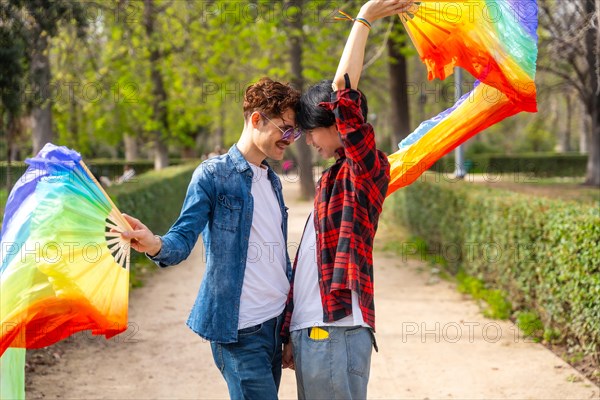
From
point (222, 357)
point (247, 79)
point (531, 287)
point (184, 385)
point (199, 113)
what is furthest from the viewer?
point (199, 113)

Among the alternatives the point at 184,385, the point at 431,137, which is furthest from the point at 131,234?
the point at 184,385

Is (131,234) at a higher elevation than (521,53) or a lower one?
lower

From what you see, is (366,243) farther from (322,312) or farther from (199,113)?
(199,113)

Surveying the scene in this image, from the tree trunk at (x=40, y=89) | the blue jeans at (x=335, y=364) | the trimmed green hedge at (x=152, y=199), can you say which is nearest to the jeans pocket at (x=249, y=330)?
the blue jeans at (x=335, y=364)

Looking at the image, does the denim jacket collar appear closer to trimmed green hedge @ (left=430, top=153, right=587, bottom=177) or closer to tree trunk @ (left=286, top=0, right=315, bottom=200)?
tree trunk @ (left=286, top=0, right=315, bottom=200)

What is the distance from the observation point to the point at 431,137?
11.2 ft

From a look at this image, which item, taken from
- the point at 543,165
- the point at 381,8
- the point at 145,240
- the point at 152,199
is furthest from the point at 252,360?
the point at 543,165

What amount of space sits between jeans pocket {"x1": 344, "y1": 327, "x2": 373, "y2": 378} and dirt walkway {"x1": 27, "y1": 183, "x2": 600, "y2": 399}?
305 centimetres

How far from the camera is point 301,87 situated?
21109 mm

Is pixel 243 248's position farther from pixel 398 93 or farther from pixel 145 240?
pixel 398 93

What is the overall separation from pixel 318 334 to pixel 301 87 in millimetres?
18642

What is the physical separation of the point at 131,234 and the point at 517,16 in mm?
1852

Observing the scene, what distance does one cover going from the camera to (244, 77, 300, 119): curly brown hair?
3041 millimetres

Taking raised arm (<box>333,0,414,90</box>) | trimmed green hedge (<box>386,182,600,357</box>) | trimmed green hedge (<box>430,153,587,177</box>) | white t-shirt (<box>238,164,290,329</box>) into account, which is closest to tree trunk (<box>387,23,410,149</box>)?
trimmed green hedge (<box>386,182,600,357</box>)
